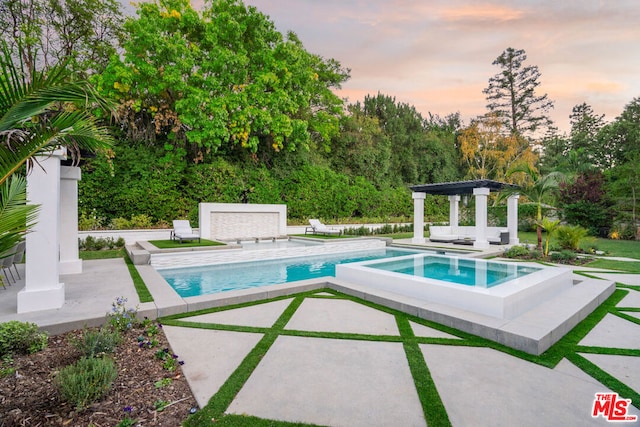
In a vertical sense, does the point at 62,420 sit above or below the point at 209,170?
below

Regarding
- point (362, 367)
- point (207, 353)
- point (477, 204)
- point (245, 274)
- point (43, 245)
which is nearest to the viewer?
point (362, 367)

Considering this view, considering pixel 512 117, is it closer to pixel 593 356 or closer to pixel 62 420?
pixel 593 356

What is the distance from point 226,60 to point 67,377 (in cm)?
1393

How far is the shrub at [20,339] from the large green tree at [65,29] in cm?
1307

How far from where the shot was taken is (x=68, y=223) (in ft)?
23.0

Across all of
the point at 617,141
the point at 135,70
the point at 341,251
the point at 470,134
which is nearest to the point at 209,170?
the point at 135,70

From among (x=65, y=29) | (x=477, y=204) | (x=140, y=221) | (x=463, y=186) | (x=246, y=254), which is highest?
(x=65, y=29)

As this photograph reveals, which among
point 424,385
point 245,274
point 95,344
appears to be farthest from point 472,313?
point 245,274

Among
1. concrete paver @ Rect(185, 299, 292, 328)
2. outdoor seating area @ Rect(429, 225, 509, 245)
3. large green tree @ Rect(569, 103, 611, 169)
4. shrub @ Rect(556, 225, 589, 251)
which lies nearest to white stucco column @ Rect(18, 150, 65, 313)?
concrete paver @ Rect(185, 299, 292, 328)

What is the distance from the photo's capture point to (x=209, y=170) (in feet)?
49.2

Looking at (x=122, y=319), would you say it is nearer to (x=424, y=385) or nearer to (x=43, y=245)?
(x=43, y=245)

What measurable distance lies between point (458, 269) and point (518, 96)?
93.7ft

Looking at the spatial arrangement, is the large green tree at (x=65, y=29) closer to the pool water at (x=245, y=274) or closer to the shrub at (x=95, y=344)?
the pool water at (x=245, y=274)

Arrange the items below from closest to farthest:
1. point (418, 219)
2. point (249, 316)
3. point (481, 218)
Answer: point (249, 316) → point (481, 218) → point (418, 219)
